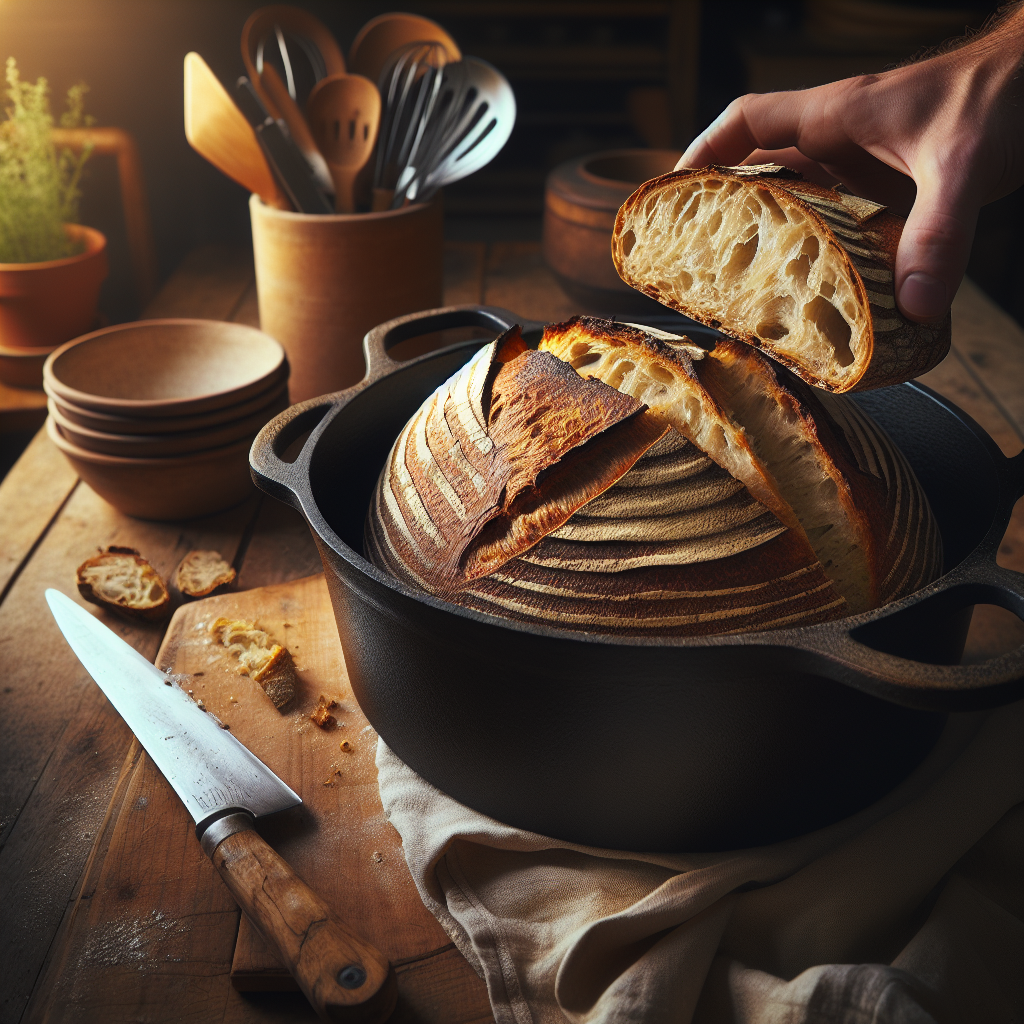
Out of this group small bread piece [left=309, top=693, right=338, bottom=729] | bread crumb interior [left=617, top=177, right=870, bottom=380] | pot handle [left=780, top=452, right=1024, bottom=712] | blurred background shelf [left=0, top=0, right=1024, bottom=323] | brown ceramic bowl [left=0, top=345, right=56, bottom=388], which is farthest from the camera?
blurred background shelf [left=0, top=0, right=1024, bottom=323]

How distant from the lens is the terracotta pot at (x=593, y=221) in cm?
174

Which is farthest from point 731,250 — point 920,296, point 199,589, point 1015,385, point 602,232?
point 1015,385

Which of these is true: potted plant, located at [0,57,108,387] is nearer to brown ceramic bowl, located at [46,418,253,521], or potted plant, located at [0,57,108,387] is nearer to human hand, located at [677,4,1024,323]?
brown ceramic bowl, located at [46,418,253,521]

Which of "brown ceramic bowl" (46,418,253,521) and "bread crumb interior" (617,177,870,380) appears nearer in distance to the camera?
"bread crumb interior" (617,177,870,380)

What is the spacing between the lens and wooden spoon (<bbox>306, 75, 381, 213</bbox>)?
1540 millimetres

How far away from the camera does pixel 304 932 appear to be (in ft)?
2.33

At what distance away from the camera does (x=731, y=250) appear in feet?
2.96

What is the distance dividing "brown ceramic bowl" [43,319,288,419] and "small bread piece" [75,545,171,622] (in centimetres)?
24

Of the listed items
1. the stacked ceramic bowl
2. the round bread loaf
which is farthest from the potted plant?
the round bread loaf

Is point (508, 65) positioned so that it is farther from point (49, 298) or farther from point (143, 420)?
point (143, 420)

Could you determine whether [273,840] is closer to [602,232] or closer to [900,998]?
[900,998]

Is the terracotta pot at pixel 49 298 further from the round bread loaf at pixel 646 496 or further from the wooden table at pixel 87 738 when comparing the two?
the round bread loaf at pixel 646 496

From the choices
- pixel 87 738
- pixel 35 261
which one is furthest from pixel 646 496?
pixel 35 261

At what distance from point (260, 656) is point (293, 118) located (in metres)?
0.98
